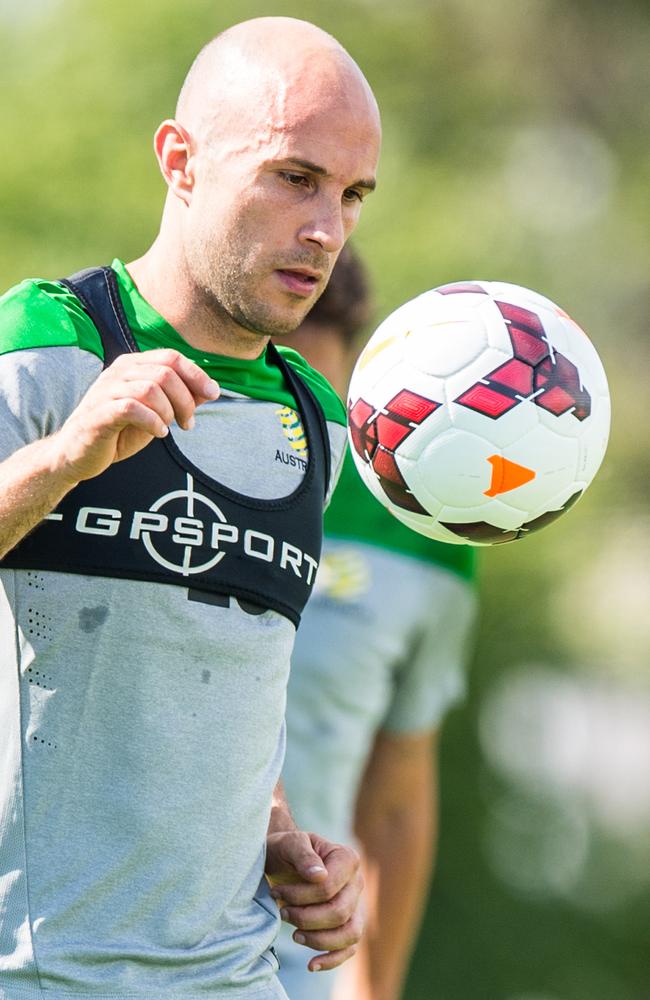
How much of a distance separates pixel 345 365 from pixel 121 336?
8.49 ft

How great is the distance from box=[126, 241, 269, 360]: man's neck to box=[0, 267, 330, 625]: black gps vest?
0.35 feet

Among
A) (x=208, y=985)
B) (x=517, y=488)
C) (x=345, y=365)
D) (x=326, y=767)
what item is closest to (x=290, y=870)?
(x=208, y=985)

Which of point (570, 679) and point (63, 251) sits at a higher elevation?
point (63, 251)

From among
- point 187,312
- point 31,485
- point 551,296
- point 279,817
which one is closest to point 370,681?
point 279,817

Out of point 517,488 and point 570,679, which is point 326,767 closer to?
point 517,488

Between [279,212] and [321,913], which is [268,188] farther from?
[321,913]

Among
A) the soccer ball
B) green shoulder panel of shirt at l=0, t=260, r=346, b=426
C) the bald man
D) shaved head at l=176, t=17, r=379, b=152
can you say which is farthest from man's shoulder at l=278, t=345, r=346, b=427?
shaved head at l=176, t=17, r=379, b=152

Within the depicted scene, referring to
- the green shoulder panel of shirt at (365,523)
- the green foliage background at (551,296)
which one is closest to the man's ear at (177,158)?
the green shoulder panel of shirt at (365,523)

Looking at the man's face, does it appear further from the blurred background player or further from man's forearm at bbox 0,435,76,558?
the blurred background player

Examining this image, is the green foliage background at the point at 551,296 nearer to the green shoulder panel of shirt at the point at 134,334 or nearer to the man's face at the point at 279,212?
the green shoulder panel of shirt at the point at 134,334

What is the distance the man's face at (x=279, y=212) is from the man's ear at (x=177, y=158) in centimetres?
14

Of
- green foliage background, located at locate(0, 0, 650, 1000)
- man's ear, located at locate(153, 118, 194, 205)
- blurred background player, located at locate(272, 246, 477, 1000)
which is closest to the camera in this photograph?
man's ear, located at locate(153, 118, 194, 205)

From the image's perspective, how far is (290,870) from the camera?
3.88 m

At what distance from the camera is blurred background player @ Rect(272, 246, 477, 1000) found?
19.1ft
